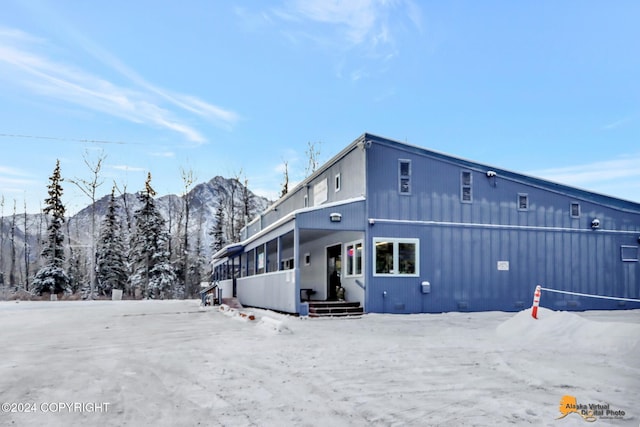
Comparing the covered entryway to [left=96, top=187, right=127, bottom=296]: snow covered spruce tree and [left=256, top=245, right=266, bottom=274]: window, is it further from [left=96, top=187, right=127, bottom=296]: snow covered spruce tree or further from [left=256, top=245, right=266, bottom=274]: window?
[left=96, top=187, right=127, bottom=296]: snow covered spruce tree

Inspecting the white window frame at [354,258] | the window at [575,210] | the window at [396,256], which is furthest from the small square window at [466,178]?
the window at [575,210]

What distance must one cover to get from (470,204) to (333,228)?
17.4ft

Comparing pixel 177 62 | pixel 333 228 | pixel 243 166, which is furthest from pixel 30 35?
pixel 243 166

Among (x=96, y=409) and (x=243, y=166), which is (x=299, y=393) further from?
(x=243, y=166)

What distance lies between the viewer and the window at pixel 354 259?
16.5m

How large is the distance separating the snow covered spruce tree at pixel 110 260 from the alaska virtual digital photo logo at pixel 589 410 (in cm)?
4664

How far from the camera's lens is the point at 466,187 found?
57.3 ft

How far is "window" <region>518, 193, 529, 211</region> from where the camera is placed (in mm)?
18128

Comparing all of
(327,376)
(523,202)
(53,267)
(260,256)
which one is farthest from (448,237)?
(53,267)

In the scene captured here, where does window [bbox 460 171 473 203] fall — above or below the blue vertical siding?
above

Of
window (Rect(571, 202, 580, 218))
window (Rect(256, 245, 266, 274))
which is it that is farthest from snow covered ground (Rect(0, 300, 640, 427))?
window (Rect(256, 245, 266, 274))

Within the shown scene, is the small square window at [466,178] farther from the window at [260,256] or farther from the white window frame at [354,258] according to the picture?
the window at [260,256]

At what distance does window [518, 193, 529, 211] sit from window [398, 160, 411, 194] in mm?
4534

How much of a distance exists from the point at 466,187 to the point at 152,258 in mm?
34307
